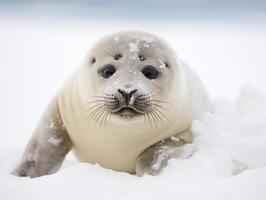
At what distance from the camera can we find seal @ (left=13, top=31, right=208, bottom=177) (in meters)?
2.88

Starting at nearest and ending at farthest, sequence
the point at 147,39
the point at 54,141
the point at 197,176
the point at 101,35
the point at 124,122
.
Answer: the point at 197,176 < the point at 124,122 < the point at 147,39 < the point at 54,141 < the point at 101,35

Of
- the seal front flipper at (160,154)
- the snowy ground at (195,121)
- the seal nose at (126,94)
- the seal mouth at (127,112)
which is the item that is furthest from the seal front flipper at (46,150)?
the seal nose at (126,94)

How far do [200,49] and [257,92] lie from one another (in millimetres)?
5768

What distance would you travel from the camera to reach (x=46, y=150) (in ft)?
10.7

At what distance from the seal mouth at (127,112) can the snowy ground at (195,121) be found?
0.31 m

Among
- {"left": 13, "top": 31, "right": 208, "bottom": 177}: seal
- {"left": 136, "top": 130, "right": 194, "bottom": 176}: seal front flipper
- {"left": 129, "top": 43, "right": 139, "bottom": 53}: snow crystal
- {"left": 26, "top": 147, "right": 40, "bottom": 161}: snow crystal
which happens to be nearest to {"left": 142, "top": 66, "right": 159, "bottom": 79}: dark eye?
{"left": 13, "top": 31, "right": 208, "bottom": 177}: seal

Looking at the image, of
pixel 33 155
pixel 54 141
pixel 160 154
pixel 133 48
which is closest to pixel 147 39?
pixel 133 48

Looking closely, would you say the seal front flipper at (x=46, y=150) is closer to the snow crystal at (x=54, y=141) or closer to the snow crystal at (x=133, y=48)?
the snow crystal at (x=54, y=141)

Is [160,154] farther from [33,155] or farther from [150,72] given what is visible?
[33,155]

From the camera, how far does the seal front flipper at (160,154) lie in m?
2.89

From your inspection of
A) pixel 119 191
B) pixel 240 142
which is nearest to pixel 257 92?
pixel 240 142

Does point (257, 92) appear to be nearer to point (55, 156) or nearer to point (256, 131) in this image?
point (256, 131)

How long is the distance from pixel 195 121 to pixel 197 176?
2.84ft

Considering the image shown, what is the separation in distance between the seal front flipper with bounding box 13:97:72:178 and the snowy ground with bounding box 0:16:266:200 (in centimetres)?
Answer: 15
